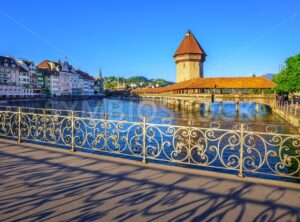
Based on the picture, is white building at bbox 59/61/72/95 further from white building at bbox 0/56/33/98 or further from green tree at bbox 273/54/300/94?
green tree at bbox 273/54/300/94

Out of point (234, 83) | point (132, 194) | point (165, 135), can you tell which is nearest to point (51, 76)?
point (234, 83)

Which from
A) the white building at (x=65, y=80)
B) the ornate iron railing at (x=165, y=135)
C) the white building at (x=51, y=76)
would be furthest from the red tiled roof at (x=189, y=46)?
the white building at (x=65, y=80)

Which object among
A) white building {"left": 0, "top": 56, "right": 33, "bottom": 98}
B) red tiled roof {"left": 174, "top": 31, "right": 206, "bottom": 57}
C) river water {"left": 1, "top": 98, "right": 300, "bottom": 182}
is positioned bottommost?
river water {"left": 1, "top": 98, "right": 300, "bottom": 182}

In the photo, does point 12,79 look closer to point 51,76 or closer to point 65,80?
point 51,76

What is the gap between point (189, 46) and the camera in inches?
2837

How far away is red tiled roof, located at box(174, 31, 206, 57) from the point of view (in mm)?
71062

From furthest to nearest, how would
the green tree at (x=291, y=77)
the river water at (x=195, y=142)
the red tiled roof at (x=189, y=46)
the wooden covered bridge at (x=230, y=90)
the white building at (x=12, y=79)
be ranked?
the white building at (x=12, y=79) < the red tiled roof at (x=189, y=46) < the wooden covered bridge at (x=230, y=90) < the green tree at (x=291, y=77) < the river water at (x=195, y=142)

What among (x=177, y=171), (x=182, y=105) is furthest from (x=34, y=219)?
(x=182, y=105)

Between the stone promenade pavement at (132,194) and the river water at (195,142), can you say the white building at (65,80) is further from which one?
the stone promenade pavement at (132,194)

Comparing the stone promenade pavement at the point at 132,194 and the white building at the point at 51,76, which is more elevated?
the white building at the point at 51,76

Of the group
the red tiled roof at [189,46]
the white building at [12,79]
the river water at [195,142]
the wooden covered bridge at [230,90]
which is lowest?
the river water at [195,142]

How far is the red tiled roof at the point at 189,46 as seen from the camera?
2798 inches

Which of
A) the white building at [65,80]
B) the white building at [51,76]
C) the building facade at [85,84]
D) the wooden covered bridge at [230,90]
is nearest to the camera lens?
the wooden covered bridge at [230,90]

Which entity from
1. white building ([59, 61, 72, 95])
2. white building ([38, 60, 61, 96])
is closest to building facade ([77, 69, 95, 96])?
white building ([59, 61, 72, 95])
